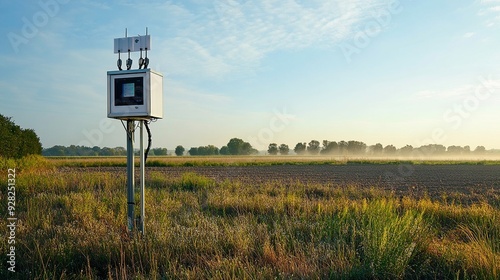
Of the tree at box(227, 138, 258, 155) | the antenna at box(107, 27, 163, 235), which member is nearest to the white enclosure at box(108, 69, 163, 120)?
the antenna at box(107, 27, 163, 235)

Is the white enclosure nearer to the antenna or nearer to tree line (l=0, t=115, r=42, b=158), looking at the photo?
the antenna

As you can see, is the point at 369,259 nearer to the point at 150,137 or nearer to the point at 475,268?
the point at 475,268

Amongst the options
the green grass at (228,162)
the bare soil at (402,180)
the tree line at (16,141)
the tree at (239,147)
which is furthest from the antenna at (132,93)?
the tree at (239,147)

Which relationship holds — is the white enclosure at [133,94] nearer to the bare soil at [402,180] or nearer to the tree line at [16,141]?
the bare soil at [402,180]

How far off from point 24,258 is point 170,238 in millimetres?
1874

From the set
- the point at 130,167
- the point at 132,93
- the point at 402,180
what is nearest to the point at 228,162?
the point at 402,180

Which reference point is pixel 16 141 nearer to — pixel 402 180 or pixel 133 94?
pixel 133 94

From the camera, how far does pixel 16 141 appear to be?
26109 mm

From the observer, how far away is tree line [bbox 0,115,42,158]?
23.6m

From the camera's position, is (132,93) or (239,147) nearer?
(132,93)

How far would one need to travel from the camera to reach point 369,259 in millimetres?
4652

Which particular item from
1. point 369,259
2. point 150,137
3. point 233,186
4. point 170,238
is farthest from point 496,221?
point 233,186

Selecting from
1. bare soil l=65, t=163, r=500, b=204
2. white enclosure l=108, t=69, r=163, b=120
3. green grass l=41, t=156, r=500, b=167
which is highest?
white enclosure l=108, t=69, r=163, b=120

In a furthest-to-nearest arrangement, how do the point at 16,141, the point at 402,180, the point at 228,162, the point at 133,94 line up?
the point at 228,162 < the point at 402,180 < the point at 16,141 < the point at 133,94
